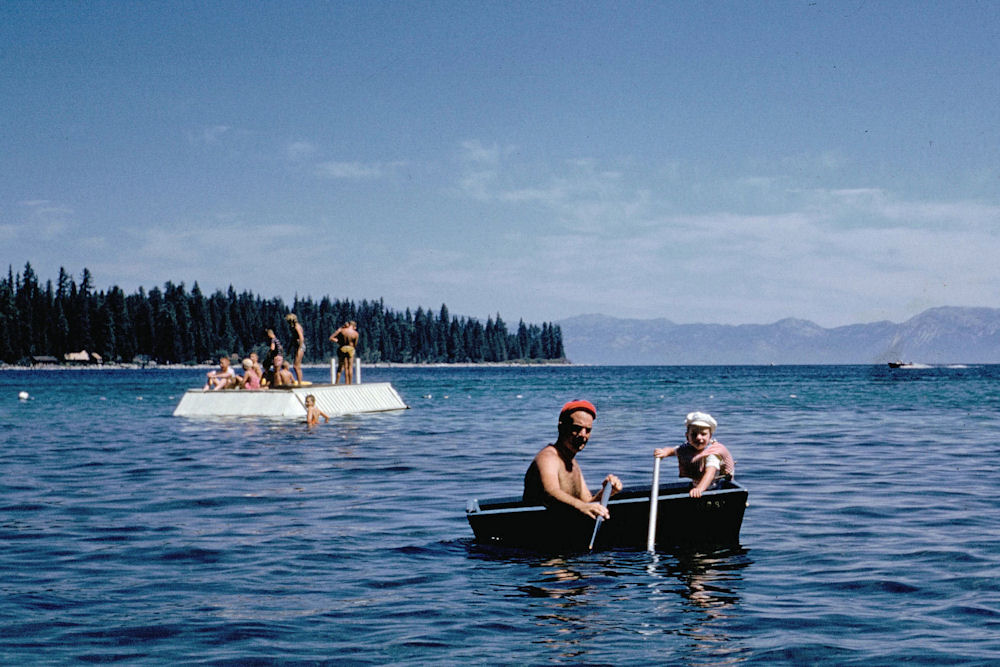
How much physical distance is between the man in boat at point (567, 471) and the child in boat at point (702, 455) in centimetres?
110

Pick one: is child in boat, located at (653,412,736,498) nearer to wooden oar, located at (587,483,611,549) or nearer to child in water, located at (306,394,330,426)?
wooden oar, located at (587,483,611,549)

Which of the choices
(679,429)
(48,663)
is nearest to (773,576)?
(48,663)

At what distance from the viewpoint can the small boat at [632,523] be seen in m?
12.7

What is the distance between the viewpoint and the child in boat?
12812mm

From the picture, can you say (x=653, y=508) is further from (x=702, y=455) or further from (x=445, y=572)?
(x=445, y=572)

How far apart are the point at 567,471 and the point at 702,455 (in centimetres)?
185

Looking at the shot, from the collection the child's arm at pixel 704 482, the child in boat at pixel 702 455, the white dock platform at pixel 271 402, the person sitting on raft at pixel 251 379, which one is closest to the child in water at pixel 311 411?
the white dock platform at pixel 271 402

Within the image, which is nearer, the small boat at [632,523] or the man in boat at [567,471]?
the man in boat at [567,471]

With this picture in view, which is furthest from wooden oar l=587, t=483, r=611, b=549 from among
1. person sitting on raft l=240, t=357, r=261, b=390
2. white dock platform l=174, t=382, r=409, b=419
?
person sitting on raft l=240, t=357, r=261, b=390

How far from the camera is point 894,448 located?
30016 millimetres

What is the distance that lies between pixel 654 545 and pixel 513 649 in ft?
15.2

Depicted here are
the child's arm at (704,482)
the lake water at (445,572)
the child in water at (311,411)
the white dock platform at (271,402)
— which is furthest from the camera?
the white dock platform at (271,402)

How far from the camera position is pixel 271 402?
41625 mm

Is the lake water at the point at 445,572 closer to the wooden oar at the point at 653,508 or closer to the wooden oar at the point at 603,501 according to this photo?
the wooden oar at the point at 653,508
